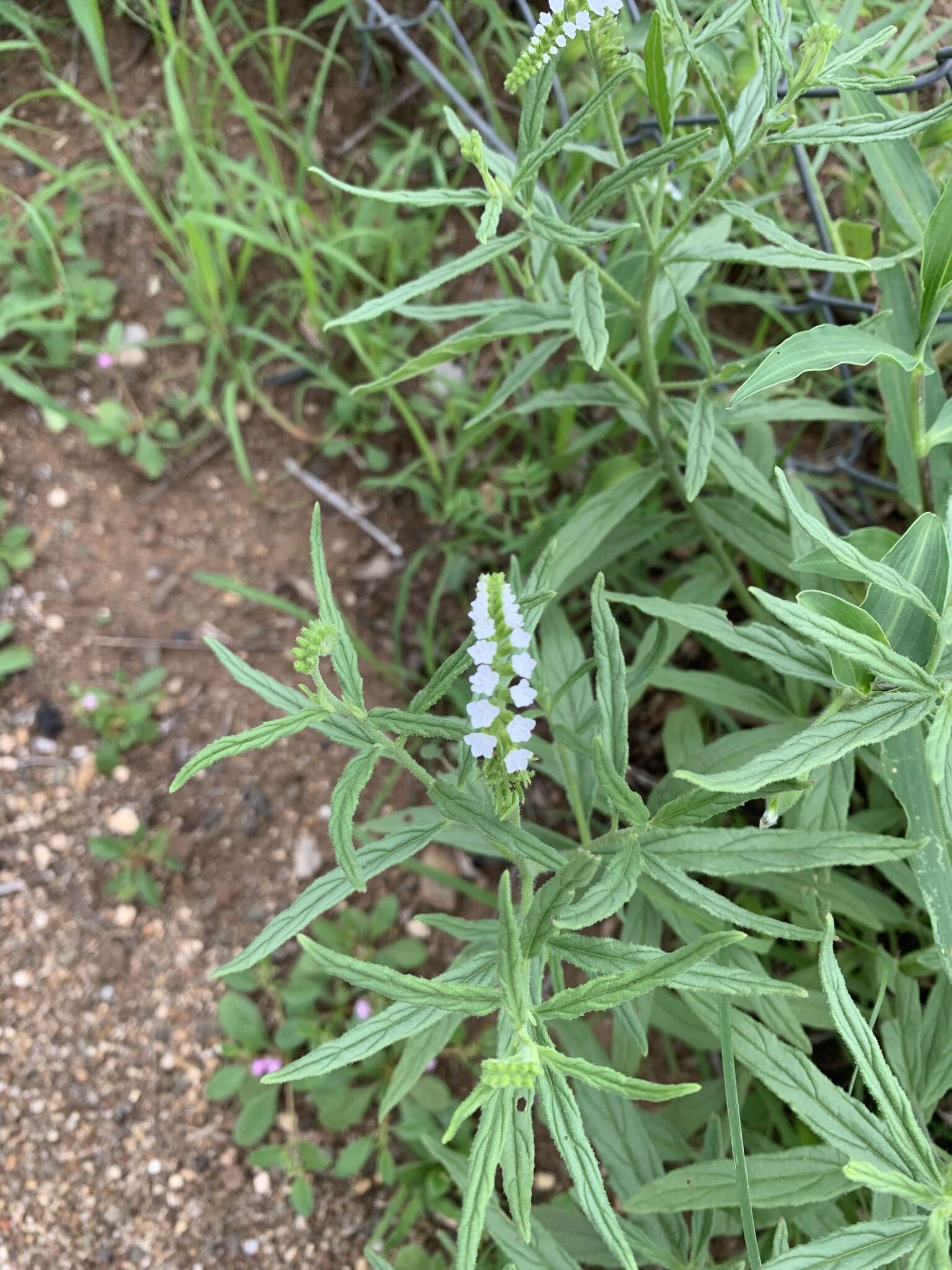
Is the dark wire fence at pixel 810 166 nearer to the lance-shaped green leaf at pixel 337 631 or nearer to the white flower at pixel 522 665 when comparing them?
the lance-shaped green leaf at pixel 337 631

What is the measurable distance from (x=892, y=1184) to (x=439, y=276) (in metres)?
1.28

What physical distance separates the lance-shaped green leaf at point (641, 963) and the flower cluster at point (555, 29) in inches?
40.2

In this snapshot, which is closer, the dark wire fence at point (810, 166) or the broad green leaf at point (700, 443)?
the broad green leaf at point (700, 443)

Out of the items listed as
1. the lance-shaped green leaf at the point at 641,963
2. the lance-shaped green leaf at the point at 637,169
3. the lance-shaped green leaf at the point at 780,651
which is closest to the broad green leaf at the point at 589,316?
the lance-shaped green leaf at the point at 637,169

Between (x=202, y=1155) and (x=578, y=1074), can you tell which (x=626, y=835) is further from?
(x=202, y=1155)

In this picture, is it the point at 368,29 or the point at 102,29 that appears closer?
the point at 368,29

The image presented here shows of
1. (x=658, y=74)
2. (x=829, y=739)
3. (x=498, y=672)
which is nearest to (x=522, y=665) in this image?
(x=498, y=672)

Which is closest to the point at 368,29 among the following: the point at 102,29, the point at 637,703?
the point at 102,29

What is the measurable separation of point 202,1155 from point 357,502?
1.62m

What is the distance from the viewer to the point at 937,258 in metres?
1.38

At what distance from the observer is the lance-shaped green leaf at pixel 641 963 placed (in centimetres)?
113

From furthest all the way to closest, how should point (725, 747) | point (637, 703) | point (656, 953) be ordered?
point (637, 703) < point (725, 747) < point (656, 953)

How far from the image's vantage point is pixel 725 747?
1.66 m

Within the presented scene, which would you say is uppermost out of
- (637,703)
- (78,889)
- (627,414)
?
(627,414)
